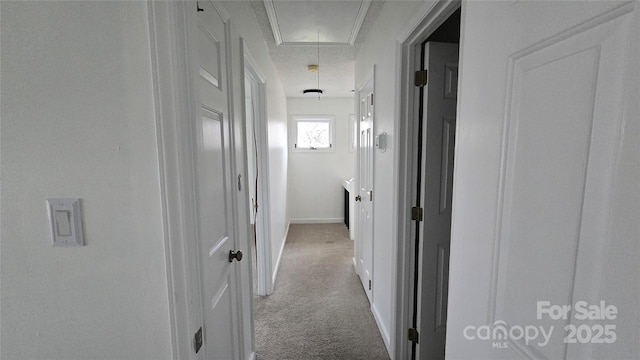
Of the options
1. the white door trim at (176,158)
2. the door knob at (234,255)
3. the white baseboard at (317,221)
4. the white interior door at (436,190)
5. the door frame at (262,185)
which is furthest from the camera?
the white baseboard at (317,221)

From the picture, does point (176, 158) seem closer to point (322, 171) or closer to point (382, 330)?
point (382, 330)

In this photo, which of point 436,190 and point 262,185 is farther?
point 262,185

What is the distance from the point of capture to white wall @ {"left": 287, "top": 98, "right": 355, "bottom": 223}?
5262mm

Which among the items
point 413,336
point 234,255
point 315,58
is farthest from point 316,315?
point 315,58

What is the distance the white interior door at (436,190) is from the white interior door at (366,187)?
2.62 ft

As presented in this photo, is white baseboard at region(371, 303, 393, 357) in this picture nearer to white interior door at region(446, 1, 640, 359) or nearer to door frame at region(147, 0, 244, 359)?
white interior door at region(446, 1, 640, 359)

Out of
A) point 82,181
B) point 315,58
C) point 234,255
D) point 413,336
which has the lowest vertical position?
point 413,336

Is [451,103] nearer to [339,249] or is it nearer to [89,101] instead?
[89,101]

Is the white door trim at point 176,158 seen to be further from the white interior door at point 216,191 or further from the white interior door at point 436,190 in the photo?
the white interior door at point 436,190

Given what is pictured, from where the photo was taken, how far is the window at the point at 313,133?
5277mm

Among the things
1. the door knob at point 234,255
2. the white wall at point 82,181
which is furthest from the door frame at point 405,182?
the white wall at point 82,181

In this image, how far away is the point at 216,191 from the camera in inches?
46.8

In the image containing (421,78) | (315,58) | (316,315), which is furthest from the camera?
(315,58)

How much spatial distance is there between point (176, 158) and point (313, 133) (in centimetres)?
476
